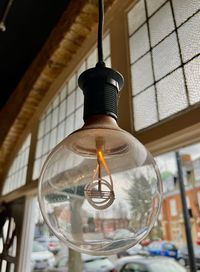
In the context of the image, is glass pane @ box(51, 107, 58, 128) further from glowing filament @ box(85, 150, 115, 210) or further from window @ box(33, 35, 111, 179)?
glowing filament @ box(85, 150, 115, 210)

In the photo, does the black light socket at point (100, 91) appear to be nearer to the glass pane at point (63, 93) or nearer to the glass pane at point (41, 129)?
the glass pane at point (63, 93)

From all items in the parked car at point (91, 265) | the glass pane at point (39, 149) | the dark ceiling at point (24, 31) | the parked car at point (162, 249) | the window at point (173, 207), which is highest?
the dark ceiling at point (24, 31)

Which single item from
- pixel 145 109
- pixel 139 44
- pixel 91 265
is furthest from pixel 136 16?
pixel 91 265

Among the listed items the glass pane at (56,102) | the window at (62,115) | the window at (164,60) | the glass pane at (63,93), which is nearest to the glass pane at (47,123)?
the window at (62,115)

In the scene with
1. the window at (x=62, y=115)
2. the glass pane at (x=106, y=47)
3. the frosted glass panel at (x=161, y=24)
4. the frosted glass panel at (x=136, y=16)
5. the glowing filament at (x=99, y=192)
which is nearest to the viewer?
the glowing filament at (x=99, y=192)

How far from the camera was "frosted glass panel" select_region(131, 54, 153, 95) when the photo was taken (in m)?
1.34

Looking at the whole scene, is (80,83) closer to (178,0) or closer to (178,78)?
(178,78)

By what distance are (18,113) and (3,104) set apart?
0.92 meters

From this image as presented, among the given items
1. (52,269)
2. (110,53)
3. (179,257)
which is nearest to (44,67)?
(110,53)

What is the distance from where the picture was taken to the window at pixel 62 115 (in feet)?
6.49

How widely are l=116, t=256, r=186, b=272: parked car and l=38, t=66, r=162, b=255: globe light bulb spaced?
8.63 feet

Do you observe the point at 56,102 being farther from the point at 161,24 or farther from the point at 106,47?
the point at 161,24

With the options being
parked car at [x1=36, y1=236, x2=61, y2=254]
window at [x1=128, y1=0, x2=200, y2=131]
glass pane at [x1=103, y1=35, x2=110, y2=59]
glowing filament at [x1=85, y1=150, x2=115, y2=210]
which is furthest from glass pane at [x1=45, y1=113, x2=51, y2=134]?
glowing filament at [x1=85, y1=150, x2=115, y2=210]

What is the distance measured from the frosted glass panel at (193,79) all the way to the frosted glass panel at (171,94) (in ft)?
0.11
